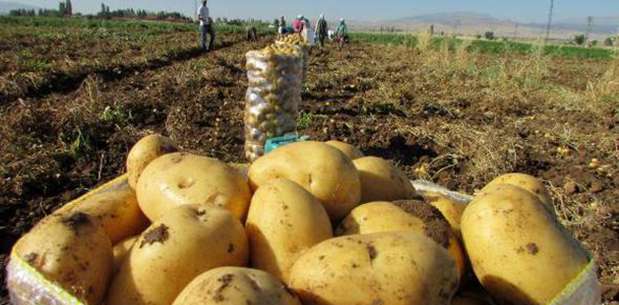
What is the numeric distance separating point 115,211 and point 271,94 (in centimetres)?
280

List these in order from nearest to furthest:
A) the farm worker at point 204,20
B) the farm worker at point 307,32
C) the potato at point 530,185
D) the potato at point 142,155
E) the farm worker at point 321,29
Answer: the potato at point 530,185
the potato at point 142,155
the farm worker at point 204,20
the farm worker at point 307,32
the farm worker at point 321,29

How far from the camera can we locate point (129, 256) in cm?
182

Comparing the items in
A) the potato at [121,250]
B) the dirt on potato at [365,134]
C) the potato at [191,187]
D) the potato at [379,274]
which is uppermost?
the potato at [191,187]

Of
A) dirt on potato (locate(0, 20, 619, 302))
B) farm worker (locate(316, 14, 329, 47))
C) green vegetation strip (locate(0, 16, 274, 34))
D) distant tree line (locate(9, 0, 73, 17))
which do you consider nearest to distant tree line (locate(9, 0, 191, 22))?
distant tree line (locate(9, 0, 73, 17))

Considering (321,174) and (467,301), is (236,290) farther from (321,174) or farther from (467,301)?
(467,301)

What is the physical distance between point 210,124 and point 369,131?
1900 mm

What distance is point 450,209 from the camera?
237cm

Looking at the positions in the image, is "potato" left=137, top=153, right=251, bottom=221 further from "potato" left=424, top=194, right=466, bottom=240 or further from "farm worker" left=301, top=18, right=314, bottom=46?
"farm worker" left=301, top=18, right=314, bottom=46

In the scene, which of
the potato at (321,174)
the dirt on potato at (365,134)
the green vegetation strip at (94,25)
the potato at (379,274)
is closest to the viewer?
the potato at (379,274)

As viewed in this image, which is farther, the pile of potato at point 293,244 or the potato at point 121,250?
the potato at point 121,250

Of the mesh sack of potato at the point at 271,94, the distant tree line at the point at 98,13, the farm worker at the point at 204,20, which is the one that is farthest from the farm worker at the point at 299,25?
the distant tree line at the point at 98,13

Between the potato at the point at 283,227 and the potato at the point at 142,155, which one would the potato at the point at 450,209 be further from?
the potato at the point at 142,155

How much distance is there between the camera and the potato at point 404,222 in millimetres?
1937

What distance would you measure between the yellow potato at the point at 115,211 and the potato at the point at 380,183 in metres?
0.97
